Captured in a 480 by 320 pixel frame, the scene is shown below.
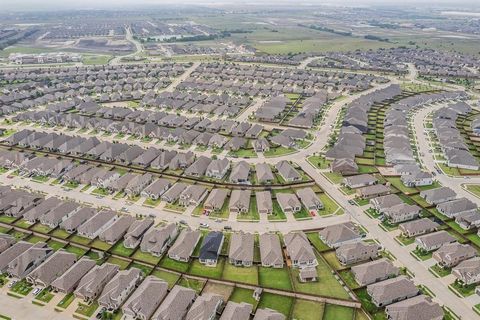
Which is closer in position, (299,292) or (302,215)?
(299,292)

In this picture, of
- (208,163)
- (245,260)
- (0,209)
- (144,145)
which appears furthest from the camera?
(144,145)

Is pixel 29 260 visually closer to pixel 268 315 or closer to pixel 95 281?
pixel 95 281

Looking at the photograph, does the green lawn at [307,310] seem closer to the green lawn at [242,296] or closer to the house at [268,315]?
the house at [268,315]

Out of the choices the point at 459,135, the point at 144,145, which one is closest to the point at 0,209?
the point at 144,145

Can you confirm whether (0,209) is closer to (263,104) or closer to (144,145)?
(144,145)

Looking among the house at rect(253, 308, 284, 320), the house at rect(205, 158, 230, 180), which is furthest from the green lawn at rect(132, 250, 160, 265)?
the house at rect(205, 158, 230, 180)

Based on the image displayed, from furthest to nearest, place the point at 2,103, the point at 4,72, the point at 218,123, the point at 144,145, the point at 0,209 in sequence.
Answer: the point at 4,72 < the point at 2,103 < the point at 218,123 < the point at 144,145 < the point at 0,209

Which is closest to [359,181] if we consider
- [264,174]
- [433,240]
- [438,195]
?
[438,195]
